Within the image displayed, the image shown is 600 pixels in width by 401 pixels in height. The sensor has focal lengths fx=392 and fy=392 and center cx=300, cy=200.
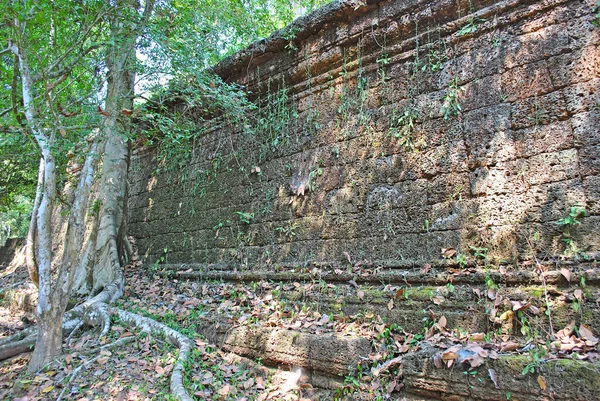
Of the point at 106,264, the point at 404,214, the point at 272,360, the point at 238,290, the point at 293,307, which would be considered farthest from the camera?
the point at 106,264

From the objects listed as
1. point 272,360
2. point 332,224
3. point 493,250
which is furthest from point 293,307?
point 493,250

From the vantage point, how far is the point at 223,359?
12.3ft

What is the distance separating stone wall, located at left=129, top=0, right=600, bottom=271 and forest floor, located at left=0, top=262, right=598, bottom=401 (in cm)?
62

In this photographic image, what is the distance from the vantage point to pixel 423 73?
3.94 metres

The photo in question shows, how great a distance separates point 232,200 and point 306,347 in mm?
2775

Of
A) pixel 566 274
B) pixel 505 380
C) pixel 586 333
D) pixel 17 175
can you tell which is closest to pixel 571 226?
pixel 566 274

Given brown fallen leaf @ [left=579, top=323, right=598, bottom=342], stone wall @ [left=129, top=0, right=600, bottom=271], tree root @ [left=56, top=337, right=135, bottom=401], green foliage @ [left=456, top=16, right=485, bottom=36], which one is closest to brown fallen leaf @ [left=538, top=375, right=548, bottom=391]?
brown fallen leaf @ [left=579, top=323, right=598, bottom=342]

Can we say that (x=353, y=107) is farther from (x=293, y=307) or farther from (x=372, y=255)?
(x=293, y=307)

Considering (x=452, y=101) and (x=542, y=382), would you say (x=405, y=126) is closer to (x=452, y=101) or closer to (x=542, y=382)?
(x=452, y=101)

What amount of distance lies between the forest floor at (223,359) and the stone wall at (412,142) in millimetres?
616

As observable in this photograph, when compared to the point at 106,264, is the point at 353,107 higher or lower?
higher

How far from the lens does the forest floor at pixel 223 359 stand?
9.37 ft

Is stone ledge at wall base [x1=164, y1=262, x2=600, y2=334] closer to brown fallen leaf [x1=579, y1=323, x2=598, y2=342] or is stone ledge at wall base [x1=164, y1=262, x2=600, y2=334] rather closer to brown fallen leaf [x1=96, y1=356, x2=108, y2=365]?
brown fallen leaf [x1=579, y1=323, x2=598, y2=342]

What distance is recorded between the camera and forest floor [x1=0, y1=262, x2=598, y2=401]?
2.86 meters
